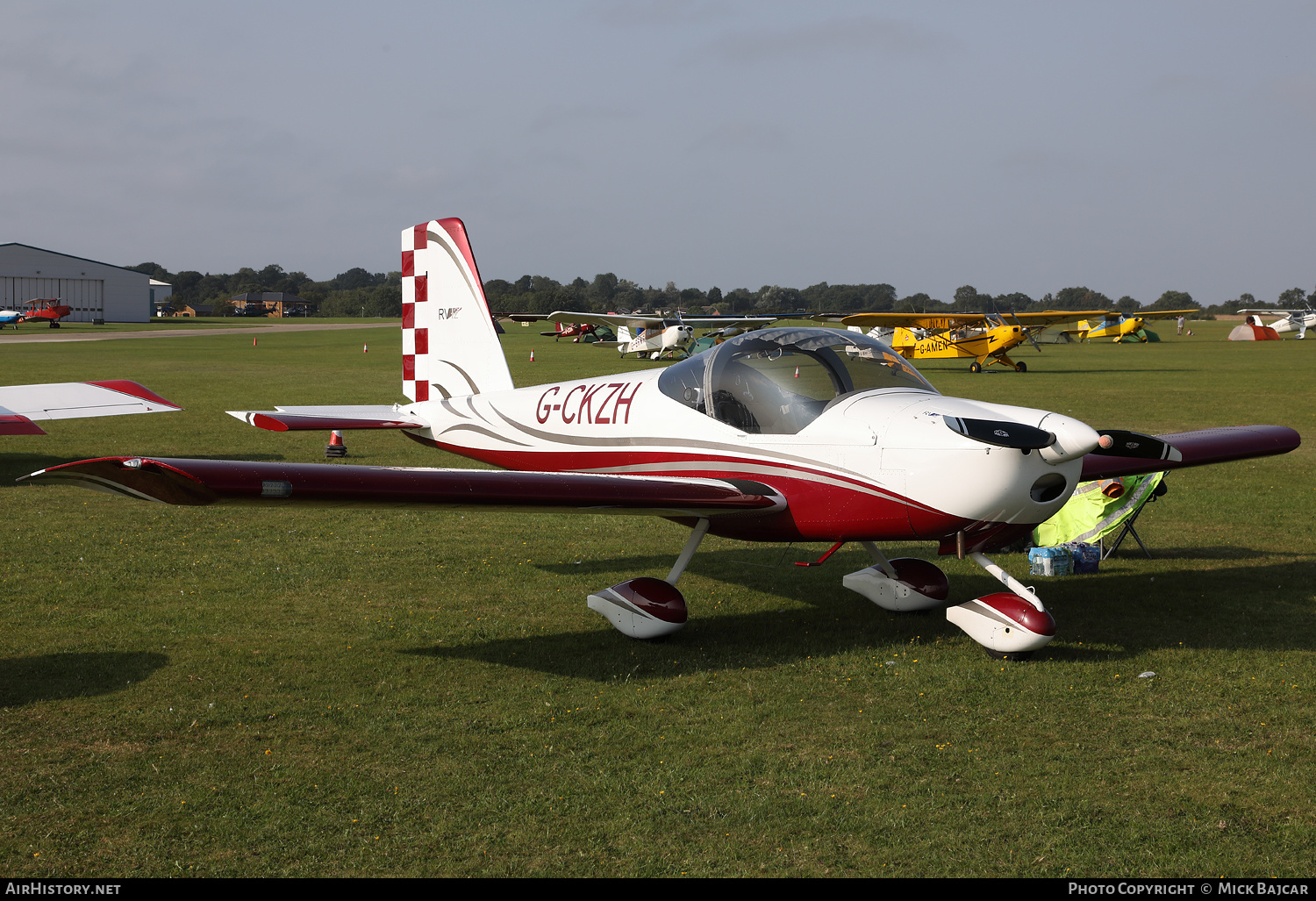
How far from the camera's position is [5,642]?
6.36 metres

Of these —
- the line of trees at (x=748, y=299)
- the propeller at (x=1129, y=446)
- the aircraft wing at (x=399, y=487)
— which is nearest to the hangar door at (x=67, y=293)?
the line of trees at (x=748, y=299)

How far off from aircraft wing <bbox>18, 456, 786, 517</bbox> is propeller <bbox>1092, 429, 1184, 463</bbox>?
207cm

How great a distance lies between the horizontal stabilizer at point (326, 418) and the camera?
823 centimetres

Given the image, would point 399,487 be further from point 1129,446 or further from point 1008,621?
point 1129,446

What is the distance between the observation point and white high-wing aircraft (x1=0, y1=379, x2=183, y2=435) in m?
12.3

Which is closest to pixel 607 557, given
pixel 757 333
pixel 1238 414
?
pixel 757 333

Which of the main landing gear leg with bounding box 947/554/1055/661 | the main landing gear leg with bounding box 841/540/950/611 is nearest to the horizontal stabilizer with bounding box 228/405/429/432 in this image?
the main landing gear leg with bounding box 841/540/950/611

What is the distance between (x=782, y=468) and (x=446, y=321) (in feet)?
16.0

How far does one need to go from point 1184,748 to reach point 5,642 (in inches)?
282

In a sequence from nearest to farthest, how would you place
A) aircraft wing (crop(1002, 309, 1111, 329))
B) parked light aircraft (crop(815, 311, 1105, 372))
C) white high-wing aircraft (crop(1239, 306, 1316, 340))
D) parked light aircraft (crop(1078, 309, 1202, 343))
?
parked light aircraft (crop(815, 311, 1105, 372)) → aircraft wing (crop(1002, 309, 1111, 329)) → parked light aircraft (crop(1078, 309, 1202, 343)) → white high-wing aircraft (crop(1239, 306, 1316, 340))

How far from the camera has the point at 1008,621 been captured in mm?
6270

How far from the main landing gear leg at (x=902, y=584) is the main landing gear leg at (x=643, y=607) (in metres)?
1.58

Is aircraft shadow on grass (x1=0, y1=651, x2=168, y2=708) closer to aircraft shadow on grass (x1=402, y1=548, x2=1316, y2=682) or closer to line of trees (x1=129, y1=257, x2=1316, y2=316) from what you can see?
aircraft shadow on grass (x1=402, y1=548, x2=1316, y2=682)
